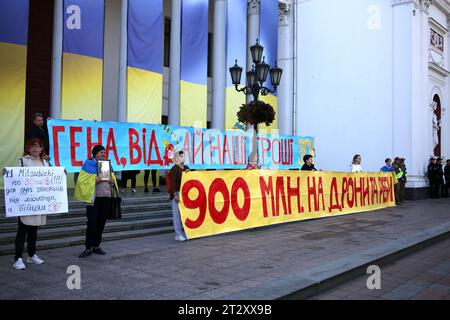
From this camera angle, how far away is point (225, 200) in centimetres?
891

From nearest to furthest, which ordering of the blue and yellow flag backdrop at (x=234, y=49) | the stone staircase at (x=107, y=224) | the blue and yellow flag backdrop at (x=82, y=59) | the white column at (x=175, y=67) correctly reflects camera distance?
the stone staircase at (x=107, y=224), the blue and yellow flag backdrop at (x=82, y=59), the white column at (x=175, y=67), the blue and yellow flag backdrop at (x=234, y=49)

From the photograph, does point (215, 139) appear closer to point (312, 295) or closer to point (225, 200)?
point (225, 200)

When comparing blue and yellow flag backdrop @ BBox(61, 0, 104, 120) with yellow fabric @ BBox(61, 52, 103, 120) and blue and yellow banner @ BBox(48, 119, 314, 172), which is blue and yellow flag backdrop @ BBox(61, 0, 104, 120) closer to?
yellow fabric @ BBox(61, 52, 103, 120)

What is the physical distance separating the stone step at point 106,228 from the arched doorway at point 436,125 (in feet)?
52.7

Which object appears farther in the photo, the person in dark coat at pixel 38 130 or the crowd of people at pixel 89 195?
the person in dark coat at pixel 38 130

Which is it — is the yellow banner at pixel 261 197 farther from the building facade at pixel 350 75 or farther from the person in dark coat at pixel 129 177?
the building facade at pixel 350 75

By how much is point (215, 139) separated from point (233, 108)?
432cm

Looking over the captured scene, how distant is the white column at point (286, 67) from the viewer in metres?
21.2

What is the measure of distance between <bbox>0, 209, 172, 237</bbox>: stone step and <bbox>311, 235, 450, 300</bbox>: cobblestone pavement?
203 inches

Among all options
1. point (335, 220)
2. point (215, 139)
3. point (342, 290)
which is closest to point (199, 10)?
point (215, 139)

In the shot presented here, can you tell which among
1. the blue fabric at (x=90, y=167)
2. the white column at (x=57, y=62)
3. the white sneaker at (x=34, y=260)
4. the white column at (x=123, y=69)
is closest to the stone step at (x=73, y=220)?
the white sneaker at (x=34, y=260)

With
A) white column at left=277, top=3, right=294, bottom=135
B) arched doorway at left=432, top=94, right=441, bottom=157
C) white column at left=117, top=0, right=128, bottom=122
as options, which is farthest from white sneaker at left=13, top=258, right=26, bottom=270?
arched doorway at left=432, top=94, right=441, bottom=157

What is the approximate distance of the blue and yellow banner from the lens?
9516 mm

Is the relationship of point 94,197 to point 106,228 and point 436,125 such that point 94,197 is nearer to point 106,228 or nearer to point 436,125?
point 106,228
